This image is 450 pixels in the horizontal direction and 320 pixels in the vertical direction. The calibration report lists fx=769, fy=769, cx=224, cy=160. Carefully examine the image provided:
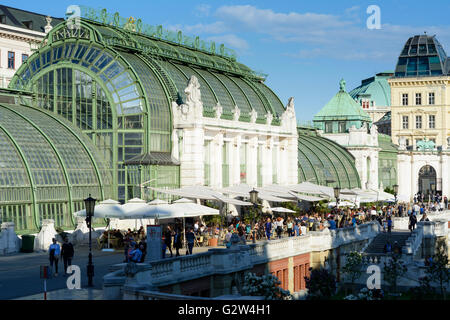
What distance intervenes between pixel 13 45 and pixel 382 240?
53318mm

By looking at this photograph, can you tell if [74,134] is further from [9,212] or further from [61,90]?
[9,212]

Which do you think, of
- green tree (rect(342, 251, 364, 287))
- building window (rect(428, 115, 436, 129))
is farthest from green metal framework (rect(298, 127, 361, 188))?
building window (rect(428, 115, 436, 129))

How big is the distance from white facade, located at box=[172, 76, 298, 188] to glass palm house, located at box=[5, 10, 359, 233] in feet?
3.21

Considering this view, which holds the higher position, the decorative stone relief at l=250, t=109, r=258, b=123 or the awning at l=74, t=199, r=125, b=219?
the decorative stone relief at l=250, t=109, r=258, b=123

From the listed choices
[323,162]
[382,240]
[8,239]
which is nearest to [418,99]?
[323,162]

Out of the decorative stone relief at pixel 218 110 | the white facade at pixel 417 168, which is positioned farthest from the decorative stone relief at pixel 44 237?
the white facade at pixel 417 168

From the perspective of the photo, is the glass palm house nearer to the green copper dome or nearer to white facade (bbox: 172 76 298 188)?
white facade (bbox: 172 76 298 188)

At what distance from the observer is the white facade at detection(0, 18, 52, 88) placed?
88.8 m

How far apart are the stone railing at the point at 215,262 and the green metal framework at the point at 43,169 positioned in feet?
47.0

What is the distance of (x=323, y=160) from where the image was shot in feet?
257

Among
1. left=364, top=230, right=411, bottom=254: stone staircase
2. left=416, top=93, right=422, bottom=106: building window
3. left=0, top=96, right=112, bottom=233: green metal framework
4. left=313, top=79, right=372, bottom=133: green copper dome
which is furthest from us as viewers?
left=416, top=93, right=422, bottom=106: building window

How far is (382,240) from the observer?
57.2 meters
